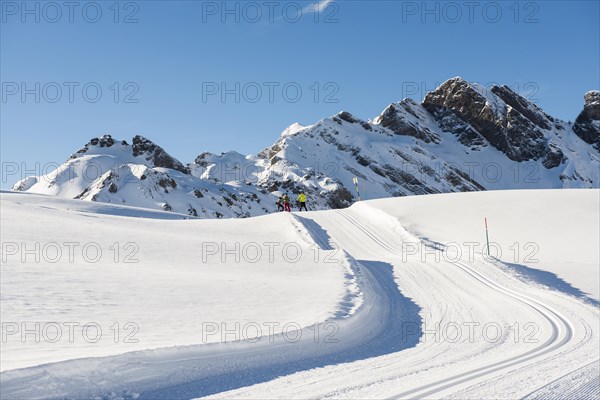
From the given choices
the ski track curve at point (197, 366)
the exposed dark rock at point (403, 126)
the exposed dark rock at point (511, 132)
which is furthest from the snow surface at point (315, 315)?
the exposed dark rock at point (511, 132)

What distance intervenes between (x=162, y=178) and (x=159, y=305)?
87.3 m

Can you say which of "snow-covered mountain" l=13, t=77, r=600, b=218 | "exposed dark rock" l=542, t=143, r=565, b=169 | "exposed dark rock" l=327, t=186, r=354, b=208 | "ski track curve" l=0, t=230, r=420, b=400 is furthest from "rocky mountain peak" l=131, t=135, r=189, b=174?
"exposed dark rock" l=542, t=143, r=565, b=169

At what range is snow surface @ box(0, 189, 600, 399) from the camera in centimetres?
616

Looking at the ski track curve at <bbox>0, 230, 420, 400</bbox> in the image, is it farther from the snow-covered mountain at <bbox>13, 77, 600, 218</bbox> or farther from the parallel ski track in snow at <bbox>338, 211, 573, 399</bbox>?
the snow-covered mountain at <bbox>13, 77, 600, 218</bbox>

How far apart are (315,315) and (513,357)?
3.72 metres

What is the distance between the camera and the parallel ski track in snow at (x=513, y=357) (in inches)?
241

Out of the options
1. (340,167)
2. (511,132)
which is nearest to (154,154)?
(340,167)

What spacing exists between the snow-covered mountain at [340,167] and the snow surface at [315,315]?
68309 millimetres

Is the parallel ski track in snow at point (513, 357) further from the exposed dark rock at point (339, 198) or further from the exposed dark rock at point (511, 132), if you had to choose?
the exposed dark rock at point (511, 132)

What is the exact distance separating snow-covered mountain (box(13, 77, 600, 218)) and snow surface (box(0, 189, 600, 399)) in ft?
224

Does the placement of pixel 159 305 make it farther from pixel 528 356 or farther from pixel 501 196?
pixel 501 196

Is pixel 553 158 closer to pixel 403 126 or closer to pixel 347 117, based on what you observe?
pixel 403 126

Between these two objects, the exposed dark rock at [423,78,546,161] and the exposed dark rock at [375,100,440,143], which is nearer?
the exposed dark rock at [423,78,546,161]

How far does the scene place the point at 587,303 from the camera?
1332cm
